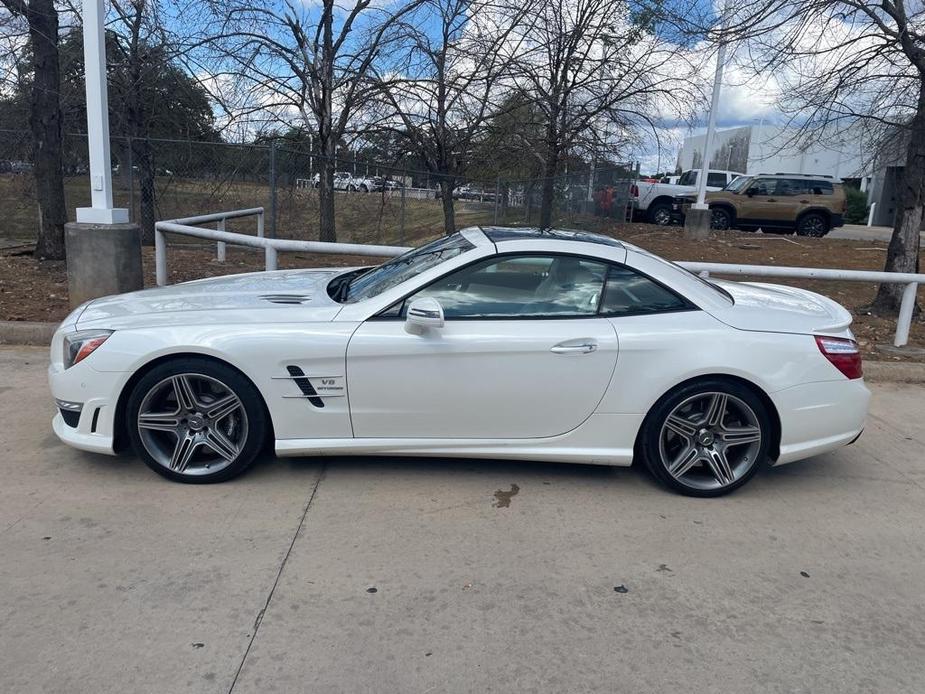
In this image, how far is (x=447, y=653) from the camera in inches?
110

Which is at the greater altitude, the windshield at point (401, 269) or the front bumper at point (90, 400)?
the windshield at point (401, 269)

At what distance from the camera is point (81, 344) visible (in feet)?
13.2

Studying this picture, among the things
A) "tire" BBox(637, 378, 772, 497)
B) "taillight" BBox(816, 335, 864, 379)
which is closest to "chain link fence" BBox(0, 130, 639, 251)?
"tire" BBox(637, 378, 772, 497)

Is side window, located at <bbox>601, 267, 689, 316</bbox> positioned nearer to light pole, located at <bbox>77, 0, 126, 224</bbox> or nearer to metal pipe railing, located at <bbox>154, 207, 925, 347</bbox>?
metal pipe railing, located at <bbox>154, 207, 925, 347</bbox>

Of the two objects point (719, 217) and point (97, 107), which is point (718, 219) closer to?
point (719, 217)

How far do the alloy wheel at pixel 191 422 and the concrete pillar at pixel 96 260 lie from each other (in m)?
3.78

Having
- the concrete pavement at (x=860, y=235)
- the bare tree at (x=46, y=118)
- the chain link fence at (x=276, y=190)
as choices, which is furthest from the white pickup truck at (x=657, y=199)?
Answer: the bare tree at (x=46, y=118)

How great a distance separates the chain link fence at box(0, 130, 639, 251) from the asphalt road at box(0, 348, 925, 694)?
8699 mm

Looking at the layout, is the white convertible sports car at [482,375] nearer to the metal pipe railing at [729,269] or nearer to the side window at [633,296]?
the side window at [633,296]

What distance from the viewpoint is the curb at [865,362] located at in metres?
6.73

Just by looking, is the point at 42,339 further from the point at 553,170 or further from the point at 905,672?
the point at 553,170

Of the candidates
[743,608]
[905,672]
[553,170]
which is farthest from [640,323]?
[553,170]

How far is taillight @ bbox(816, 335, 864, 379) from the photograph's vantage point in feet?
13.7

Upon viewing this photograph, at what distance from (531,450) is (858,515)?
5.99ft
